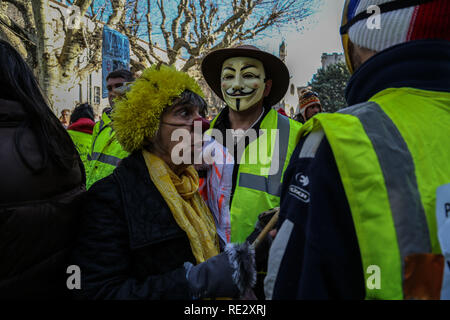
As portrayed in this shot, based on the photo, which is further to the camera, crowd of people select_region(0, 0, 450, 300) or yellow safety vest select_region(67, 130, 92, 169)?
yellow safety vest select_region(67, 130, 92, 169)

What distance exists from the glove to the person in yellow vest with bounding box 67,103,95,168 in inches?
137

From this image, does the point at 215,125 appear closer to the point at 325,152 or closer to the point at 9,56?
the point at 9,56

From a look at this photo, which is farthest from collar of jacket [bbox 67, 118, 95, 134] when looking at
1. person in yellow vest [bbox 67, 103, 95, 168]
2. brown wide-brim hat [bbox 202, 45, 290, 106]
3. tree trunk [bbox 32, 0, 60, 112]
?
brown wide-brim hat [bbox 202, 45, 290, 106]

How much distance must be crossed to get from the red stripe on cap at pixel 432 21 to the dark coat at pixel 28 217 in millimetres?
1344

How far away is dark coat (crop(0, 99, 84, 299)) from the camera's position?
3.29ft

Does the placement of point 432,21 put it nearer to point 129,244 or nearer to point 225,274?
point 225,274

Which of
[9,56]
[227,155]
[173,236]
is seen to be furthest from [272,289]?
[227,155]

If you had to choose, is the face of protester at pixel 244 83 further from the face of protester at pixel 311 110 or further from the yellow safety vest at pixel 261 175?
the face of protester at pixel 311 110

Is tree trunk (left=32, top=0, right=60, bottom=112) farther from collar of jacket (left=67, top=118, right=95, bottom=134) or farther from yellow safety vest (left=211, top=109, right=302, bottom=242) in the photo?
yellow safety vest (left=211, top=109, right=302, bottom=242)

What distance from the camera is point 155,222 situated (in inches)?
56.1

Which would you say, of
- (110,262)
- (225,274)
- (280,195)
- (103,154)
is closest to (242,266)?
(225,274)

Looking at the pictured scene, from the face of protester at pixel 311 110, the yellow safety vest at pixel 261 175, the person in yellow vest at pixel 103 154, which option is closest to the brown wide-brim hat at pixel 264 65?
the yellow safety vest at pixel 261 175

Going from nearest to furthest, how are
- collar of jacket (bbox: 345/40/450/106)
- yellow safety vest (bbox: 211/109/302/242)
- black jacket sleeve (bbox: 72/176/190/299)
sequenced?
collar of jacket (bbox: 345/40/450/106) < black jacket sleeve (bbox: 72/176/190/299) < yellow safety vest (bbox: 211/109/302/242)
